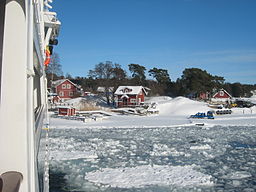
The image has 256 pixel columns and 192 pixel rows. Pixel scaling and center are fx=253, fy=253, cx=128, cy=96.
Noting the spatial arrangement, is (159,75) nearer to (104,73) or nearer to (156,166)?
(104,73)

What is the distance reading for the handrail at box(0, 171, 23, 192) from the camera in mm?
1363

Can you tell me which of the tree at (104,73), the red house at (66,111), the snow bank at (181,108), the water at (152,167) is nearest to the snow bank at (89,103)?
the tree at (104,73)

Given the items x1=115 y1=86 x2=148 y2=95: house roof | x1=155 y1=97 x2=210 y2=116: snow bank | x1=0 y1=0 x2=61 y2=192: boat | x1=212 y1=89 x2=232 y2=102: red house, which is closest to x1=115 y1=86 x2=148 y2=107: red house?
x1=115 y1=86 x2=148 y2=95: house roof

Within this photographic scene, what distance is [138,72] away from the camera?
5900 cm

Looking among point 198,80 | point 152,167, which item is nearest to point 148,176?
point 152,167

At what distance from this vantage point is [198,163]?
889 cm

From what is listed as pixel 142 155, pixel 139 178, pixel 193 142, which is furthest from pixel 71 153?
pixel 193 142

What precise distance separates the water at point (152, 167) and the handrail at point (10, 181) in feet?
17.2

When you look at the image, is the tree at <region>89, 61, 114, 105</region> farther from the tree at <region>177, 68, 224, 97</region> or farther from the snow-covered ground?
the snow-covered ground

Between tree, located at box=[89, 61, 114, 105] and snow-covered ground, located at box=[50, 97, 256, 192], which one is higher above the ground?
tree, located at box=[89, 61, 114, 105]

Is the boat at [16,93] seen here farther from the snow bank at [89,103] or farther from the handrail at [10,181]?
the snow bank at [89,103]

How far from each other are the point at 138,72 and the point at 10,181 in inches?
2283

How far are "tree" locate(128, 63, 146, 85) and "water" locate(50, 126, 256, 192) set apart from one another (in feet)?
152

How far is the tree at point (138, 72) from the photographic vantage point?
58.2m
